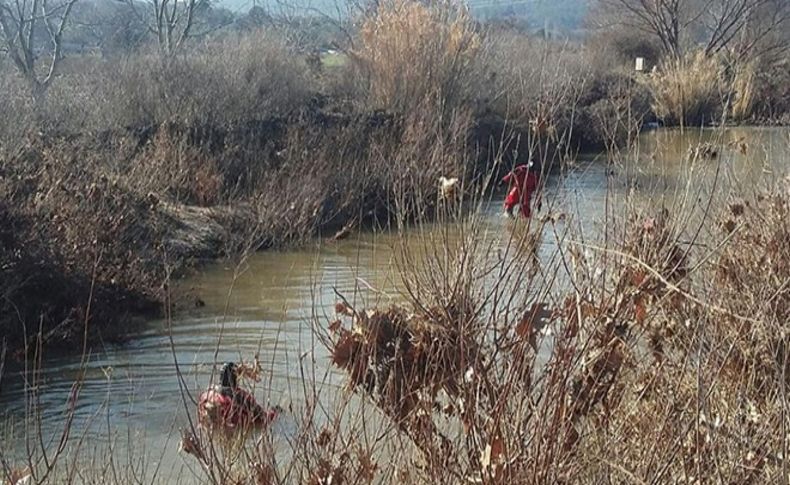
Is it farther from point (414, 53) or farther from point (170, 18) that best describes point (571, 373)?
point (170, 18)

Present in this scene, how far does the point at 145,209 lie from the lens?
582 inches

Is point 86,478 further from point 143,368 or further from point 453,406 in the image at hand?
point 143,368

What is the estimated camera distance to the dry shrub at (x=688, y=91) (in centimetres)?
3231

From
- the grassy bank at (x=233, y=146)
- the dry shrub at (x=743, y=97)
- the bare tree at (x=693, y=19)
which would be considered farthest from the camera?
the bare tree at (x=693, y=19)

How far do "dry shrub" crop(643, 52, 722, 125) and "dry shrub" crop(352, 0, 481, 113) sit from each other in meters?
10.8

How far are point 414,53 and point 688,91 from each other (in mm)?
12914

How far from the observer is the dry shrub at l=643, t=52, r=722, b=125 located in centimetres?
3231

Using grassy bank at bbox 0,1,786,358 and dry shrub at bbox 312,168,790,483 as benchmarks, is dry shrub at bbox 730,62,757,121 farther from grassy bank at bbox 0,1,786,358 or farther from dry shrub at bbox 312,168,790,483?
dry shrub at bbox 312,168,790,483

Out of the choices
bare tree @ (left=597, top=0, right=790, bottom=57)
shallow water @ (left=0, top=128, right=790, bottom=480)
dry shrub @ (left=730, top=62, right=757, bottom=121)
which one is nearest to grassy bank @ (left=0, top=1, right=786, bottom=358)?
shallow water @ (left=0, top=128, right=790, bottom=480)

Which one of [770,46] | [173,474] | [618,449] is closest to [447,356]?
[618,449]

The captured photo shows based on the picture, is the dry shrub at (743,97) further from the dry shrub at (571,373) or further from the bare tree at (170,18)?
the dry shrub at (571,373)

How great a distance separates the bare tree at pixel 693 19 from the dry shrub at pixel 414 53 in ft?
69.6

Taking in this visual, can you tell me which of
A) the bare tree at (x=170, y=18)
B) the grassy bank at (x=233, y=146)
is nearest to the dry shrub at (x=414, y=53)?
the grassy bank at (x=233, y=146)

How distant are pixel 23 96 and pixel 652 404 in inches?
599
